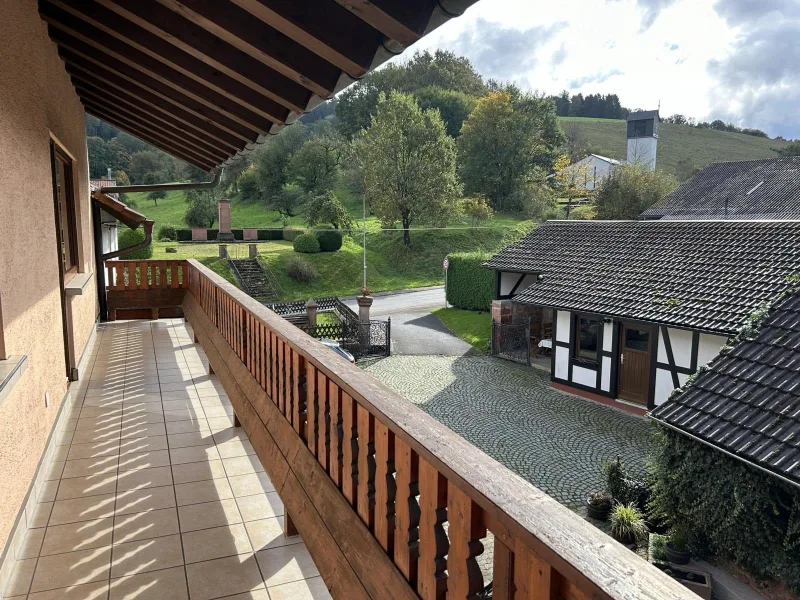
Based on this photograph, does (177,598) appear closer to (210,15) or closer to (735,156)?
(210,15)

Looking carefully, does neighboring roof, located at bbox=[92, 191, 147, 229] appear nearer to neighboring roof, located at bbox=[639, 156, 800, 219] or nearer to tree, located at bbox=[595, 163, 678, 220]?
neighboring roof, located at bbox=[639, 156, 800, 219]

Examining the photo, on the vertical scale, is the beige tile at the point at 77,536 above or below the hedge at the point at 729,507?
above

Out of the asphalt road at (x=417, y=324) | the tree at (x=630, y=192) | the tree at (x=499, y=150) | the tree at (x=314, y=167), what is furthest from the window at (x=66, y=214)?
the tree at (x=499, y=150)

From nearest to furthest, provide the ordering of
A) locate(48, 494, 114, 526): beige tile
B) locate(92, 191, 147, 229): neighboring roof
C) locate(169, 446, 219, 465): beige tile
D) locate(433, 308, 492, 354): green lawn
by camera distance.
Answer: locate(48, 494, 114, 526): beige tile, locate(169, 446, 219, 465): beige tile, locate(92, 191, 147, 229): neighboring roof, locate(433, 308, 492, 354): green lawn

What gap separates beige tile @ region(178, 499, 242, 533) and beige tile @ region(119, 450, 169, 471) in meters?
0.72

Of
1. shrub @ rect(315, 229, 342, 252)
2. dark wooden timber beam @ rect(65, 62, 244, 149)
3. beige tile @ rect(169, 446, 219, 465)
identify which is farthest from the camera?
shrub @ rect(315, 229, 342, 252)

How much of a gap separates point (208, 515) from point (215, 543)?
31 cm

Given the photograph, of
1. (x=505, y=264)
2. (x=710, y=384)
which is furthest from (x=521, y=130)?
(x=710, y=384)

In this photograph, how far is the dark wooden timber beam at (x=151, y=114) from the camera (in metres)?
5.75

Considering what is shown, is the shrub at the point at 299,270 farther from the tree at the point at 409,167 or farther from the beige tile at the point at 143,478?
the beige tile at the point at 143,478

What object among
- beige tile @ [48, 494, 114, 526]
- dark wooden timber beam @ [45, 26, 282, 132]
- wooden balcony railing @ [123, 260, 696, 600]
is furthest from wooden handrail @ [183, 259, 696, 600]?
dark wooden timber beam @ [45, 26, 282, 132]

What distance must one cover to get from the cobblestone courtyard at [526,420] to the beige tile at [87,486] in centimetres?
576

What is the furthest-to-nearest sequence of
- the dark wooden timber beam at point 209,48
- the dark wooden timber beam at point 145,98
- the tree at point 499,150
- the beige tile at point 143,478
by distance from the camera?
1. the tree at point 499,150
2. the dark wooden timber beam at point 145,98
3. the beige tile at point 143,478
4. the dark wooden timber beam at point 209,48

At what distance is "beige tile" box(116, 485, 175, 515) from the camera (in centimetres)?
344
